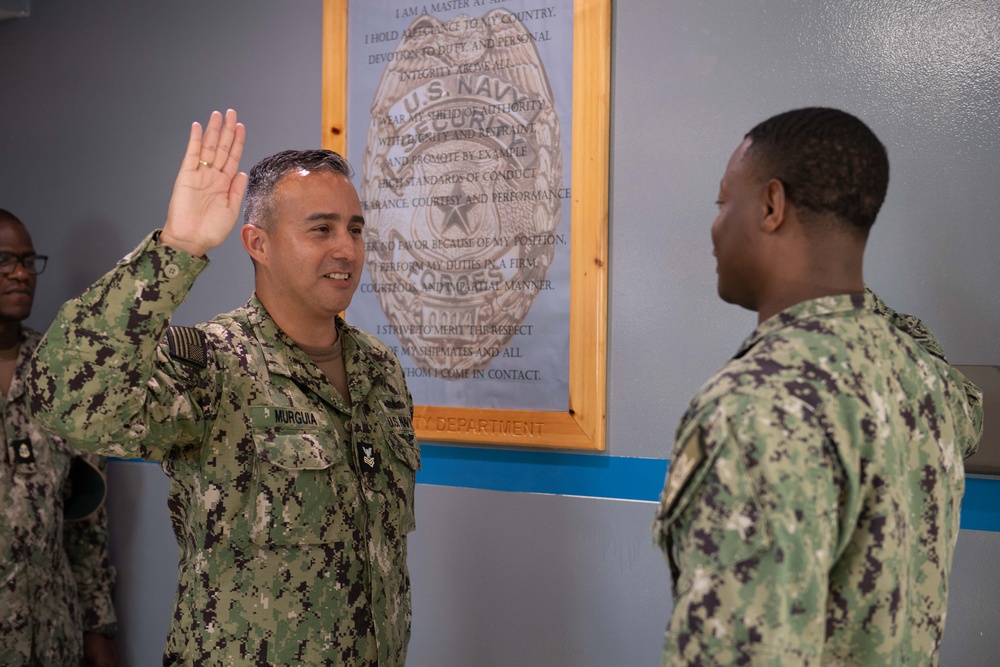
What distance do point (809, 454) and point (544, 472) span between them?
1.55 metres

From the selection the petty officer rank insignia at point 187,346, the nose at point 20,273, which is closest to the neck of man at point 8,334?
the nose at point 20,273

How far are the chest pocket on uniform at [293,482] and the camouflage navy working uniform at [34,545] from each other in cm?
140

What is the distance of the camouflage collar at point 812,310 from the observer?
1114 millimetres

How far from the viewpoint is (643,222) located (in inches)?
93.9

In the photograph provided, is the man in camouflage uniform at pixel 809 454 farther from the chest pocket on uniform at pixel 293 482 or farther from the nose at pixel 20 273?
the nose at pixel 20 273

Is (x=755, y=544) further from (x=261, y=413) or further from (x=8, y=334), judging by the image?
(x=8, y=334)

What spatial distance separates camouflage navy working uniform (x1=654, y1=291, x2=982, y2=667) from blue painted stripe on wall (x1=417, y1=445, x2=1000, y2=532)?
1210 millimetres

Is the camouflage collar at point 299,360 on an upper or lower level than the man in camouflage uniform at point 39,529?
upper

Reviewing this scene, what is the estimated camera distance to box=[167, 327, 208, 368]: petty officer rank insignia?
1650mm

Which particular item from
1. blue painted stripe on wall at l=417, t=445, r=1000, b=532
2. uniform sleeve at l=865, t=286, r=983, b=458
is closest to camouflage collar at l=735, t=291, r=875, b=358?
uniform sleeve at l=865, t=286, r=983, b=458

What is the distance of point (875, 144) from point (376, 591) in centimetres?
122

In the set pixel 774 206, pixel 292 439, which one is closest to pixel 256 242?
pixel 292 439

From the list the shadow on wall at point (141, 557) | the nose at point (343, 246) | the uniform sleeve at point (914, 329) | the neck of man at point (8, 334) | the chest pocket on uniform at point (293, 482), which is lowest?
the shadow on wall at point (141, 557)

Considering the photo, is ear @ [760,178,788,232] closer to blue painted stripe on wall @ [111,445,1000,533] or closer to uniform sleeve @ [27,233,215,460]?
uniform sleeve @ [27,233,215,460]
